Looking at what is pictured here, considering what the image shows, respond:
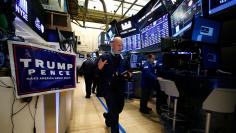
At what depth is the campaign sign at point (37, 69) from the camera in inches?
49.0

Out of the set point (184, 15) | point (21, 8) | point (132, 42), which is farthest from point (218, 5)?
point (132, 42)

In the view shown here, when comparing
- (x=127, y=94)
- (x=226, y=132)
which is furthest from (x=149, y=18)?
(x=226, y=132)

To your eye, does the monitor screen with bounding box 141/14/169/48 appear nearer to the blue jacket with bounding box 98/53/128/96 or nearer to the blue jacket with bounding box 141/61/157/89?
the blue jacket with bounding box 141/61/157/89

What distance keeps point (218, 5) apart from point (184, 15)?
867 mm

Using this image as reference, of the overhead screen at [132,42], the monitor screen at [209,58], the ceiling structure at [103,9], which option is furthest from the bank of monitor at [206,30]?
the ceiling structure at [103,9]

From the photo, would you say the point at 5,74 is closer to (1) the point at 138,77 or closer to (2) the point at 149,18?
(1) the point at 138,77

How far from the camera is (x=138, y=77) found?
5566mm

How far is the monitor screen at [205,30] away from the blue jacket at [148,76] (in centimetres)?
161

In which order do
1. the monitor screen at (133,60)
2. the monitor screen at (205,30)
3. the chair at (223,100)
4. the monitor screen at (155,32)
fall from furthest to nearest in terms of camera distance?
the monitor screen at (133,60), the monitor screen at (155,32), the monitor screen at (205,30), the chair at (223,100)

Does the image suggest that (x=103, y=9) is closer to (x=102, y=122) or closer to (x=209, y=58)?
(x=102, y=122)

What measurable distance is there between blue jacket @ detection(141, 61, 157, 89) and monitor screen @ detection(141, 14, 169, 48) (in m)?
1.27

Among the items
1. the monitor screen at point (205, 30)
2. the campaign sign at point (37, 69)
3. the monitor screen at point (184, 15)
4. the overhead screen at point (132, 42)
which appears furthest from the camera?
the overhead screen at point (132, 42)

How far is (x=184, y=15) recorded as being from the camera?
323 cm

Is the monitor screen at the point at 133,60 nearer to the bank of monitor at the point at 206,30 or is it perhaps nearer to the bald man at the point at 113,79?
the bald man at the point at 113,79
